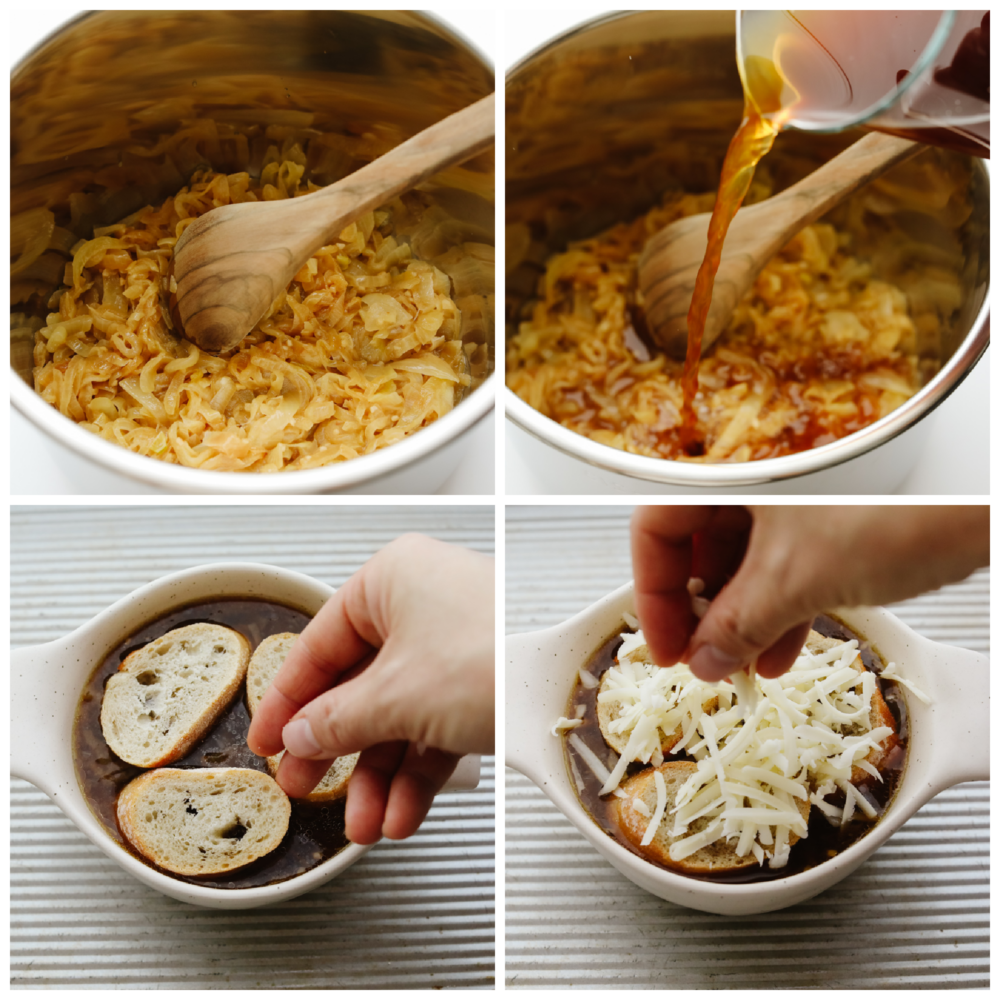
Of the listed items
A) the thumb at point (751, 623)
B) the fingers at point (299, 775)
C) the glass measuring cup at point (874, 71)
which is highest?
the glass measuring cup at point (874, 71)

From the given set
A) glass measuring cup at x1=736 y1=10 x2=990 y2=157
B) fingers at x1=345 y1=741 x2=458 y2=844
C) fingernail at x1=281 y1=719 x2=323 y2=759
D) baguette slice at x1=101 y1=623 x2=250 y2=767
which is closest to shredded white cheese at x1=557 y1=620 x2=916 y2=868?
fingers at x1=345 y1=741 x2=458 y2=844

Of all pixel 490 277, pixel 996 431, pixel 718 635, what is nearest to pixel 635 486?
pixel 718 635

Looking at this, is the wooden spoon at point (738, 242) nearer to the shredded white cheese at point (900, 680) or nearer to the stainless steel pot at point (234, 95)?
the stainless steel pot at point (234, 95)

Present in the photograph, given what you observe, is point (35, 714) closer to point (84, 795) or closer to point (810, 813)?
point (84, 795)

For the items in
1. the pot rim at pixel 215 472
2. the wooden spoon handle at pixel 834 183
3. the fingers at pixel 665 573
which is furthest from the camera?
the wooden spoon handle at pixel 834 183

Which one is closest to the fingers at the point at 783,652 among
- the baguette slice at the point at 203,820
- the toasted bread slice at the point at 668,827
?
the toasted bread slice at the point at 668,827

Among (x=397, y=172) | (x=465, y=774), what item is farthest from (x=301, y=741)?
(x=397, y=172)

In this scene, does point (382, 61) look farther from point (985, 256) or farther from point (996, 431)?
point (996, 431)
